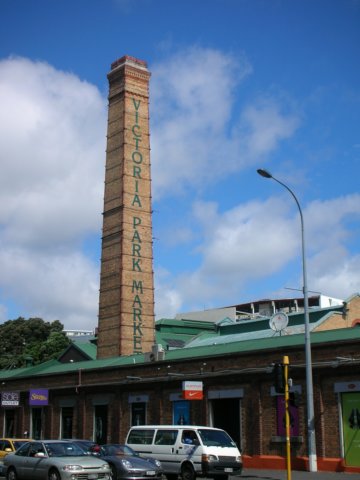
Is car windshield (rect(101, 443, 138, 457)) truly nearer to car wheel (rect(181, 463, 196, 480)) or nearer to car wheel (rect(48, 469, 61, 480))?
car wheel (rect(181, 463, 196, 480))

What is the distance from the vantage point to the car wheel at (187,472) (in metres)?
22.2

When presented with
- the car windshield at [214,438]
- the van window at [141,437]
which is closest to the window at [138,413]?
the van window at [141,437]

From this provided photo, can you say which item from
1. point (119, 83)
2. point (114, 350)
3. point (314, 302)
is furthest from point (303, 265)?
point (314, 302)

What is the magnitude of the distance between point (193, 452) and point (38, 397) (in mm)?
20807

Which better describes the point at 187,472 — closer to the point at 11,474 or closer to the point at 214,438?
the point at 214,438

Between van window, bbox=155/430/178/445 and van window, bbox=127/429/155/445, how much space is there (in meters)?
0.40

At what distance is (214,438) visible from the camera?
23062mm

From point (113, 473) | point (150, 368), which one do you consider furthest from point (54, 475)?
point (150, 368)

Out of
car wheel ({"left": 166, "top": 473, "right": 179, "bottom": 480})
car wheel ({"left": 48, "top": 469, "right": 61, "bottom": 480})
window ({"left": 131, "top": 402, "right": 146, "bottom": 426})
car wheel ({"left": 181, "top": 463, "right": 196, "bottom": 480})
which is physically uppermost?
window ({"left": 131, "top": 402, "right": 146, "bottom": 426})

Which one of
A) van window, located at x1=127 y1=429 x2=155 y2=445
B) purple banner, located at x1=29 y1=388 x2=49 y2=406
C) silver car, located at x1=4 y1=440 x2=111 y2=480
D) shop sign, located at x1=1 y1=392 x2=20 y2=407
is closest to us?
silver car, located at x1=4 y1=440 x2=111 y2=480

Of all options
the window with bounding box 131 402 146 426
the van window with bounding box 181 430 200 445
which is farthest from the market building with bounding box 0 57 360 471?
the van window with bounding box 181 430 200 445

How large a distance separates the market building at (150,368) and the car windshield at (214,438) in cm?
491

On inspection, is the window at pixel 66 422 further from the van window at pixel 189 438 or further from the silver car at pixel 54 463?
the silver car at pixel 54 463

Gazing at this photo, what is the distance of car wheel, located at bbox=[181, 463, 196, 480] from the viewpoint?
2219 cm
